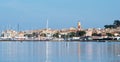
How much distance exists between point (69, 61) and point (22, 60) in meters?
5.05

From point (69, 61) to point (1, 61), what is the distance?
22.5 ft

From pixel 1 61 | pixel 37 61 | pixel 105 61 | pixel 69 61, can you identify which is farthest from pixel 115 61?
pixel 1 61

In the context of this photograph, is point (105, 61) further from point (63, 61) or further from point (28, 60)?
point (28, 60)

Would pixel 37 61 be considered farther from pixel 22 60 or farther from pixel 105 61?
pixel 105 61

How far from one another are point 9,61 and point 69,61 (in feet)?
20.0

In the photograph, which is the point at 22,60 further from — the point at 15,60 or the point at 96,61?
the point at 96,61

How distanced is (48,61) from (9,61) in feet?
13.0

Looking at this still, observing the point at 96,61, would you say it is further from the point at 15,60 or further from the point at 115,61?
the point at 15,60

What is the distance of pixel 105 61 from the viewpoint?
4962cm

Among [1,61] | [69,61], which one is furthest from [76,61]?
[1,61]

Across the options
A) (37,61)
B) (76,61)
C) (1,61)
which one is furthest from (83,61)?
(1,61)

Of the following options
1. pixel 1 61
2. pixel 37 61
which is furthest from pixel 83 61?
pixel 1 61

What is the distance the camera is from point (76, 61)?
50.0m

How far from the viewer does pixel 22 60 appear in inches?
2014
